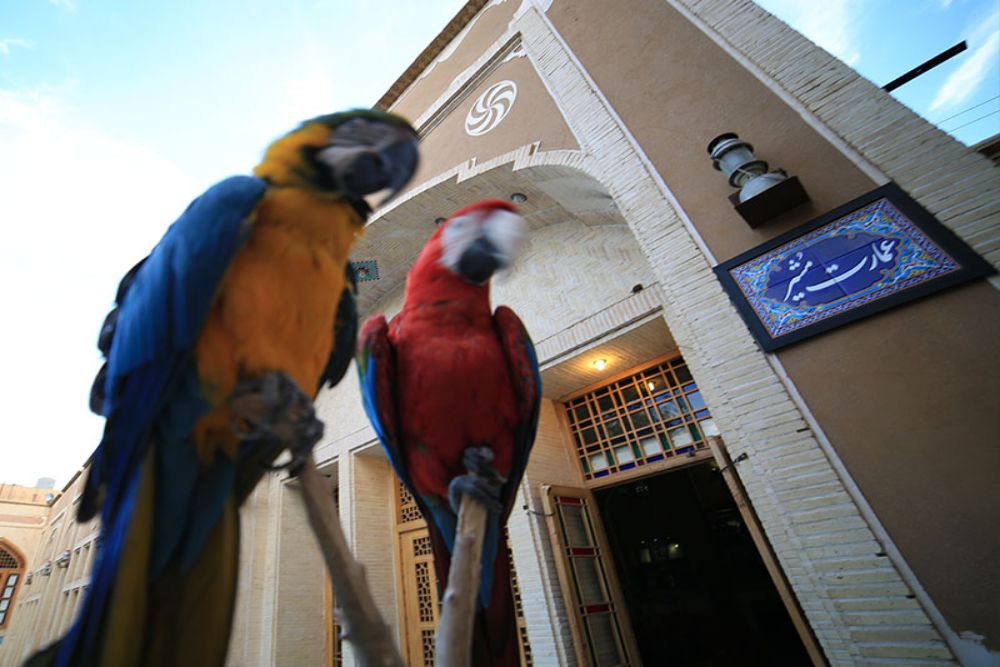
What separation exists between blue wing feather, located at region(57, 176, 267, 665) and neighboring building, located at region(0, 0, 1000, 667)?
224 mm

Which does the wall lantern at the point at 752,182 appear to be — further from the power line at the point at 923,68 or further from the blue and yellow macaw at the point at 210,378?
the blue and yellow macaw at the point at 210,378

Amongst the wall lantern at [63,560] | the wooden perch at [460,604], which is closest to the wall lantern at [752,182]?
the wooden perch at [460,604]

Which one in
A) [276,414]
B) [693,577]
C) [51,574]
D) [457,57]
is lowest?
[693,577]

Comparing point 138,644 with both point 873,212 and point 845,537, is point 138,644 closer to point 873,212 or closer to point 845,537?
point 845,537

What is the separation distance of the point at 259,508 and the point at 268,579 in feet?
3.98

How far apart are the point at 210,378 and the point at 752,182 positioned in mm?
3418

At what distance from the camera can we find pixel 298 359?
0.92m

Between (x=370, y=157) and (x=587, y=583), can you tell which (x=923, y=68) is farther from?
(x=587, y=583)

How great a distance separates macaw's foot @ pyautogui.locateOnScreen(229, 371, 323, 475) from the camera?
0.80m

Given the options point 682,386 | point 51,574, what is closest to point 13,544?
point 51,574

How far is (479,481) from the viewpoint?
116 cm

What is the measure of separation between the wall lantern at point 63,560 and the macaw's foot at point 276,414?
58.7ft

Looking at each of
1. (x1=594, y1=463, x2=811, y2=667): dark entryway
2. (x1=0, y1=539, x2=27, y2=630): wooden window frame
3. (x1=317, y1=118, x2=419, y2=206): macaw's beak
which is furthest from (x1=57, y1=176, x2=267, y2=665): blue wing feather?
(x1=0, y1=539, x2=27, y2=630): wooden window frame

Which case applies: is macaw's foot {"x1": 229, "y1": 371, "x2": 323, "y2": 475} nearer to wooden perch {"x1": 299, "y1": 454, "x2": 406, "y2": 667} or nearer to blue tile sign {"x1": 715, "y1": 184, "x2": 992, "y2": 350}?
wooden perch {"x1": 299, "y1": 454, "x2": 406, "y2": 667}
